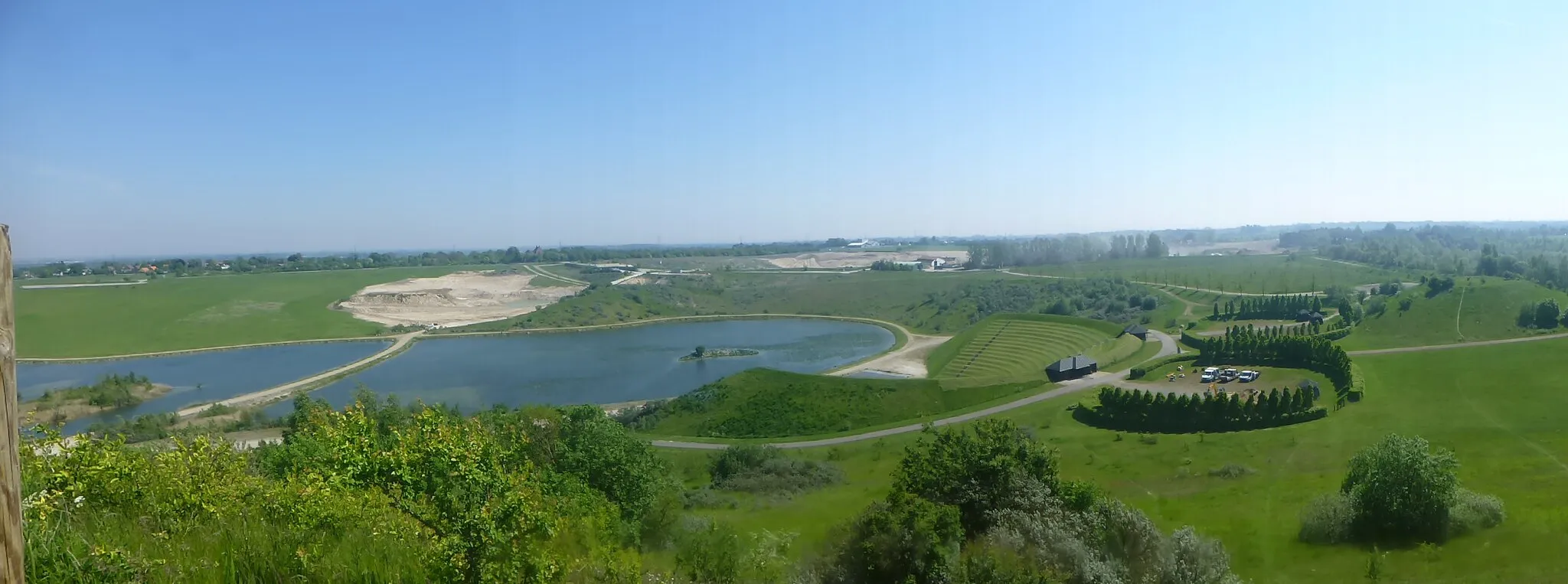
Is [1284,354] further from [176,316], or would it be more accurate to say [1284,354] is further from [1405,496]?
[176,316]

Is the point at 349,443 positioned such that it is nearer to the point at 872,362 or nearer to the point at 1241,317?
the point at 872,362

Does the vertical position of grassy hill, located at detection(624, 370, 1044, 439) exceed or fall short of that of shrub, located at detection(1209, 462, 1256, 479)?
it falls short

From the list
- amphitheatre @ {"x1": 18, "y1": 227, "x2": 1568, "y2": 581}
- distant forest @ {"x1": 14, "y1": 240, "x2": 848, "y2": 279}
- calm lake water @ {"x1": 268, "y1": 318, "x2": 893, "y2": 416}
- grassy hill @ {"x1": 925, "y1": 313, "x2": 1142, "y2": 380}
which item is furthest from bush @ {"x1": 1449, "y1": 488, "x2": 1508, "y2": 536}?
distant forest @ {"x1": 14, "y1": 240, "x2": 848, "y2": 279}

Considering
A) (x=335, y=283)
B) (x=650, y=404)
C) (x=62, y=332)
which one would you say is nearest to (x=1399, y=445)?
(x=650, y=404)

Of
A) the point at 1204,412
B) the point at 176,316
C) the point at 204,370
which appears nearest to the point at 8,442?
the point at 1204,412

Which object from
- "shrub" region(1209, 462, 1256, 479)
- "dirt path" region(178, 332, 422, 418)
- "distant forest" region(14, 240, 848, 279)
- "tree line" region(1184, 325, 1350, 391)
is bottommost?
"dirt path" region(178, 332, 422, 418)

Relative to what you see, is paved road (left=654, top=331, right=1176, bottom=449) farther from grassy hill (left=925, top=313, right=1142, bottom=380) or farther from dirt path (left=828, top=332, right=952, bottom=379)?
dirt path (left=828, top=332, right=952, bottom=379)
